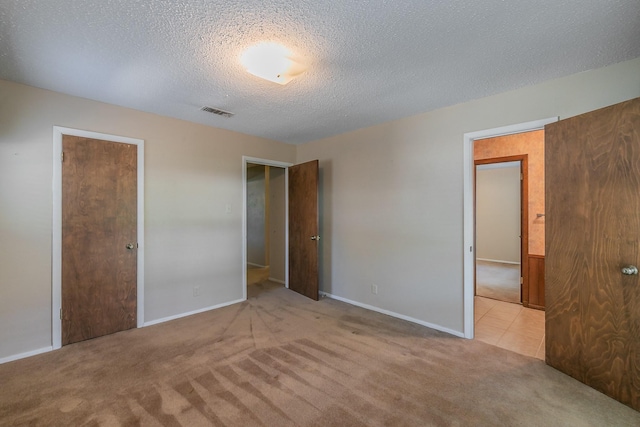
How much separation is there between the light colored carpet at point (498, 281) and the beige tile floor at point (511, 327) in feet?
1.29

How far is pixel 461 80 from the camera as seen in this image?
2.36 meters

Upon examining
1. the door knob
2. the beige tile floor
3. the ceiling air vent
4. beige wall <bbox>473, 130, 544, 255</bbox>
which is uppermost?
the ceiling air vent

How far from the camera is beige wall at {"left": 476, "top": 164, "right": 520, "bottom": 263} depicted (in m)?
6.74

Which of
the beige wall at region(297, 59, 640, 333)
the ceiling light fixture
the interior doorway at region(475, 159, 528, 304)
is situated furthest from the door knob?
the interior doorway at region(475, 159, 528, 304)

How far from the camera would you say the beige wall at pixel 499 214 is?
674cm

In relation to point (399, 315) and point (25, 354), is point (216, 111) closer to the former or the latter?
point (25, 354)

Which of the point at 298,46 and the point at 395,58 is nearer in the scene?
the point at 298,46

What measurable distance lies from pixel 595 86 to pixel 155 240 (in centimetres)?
454

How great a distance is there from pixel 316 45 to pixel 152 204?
259 cm

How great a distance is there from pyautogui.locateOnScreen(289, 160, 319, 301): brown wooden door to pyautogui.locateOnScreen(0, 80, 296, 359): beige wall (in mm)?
613

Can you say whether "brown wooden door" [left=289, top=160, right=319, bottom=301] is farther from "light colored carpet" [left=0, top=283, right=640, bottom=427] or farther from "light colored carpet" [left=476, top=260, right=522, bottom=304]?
"light colored carpet" [left=476, top=260, right=522, bottom=304]

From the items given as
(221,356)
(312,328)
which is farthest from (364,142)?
(221,356)

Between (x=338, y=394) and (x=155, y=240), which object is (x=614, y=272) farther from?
(x=155, y=240)

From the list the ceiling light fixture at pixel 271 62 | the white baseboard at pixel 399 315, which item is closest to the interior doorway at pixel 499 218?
the white baseboard at pixel 399 315
